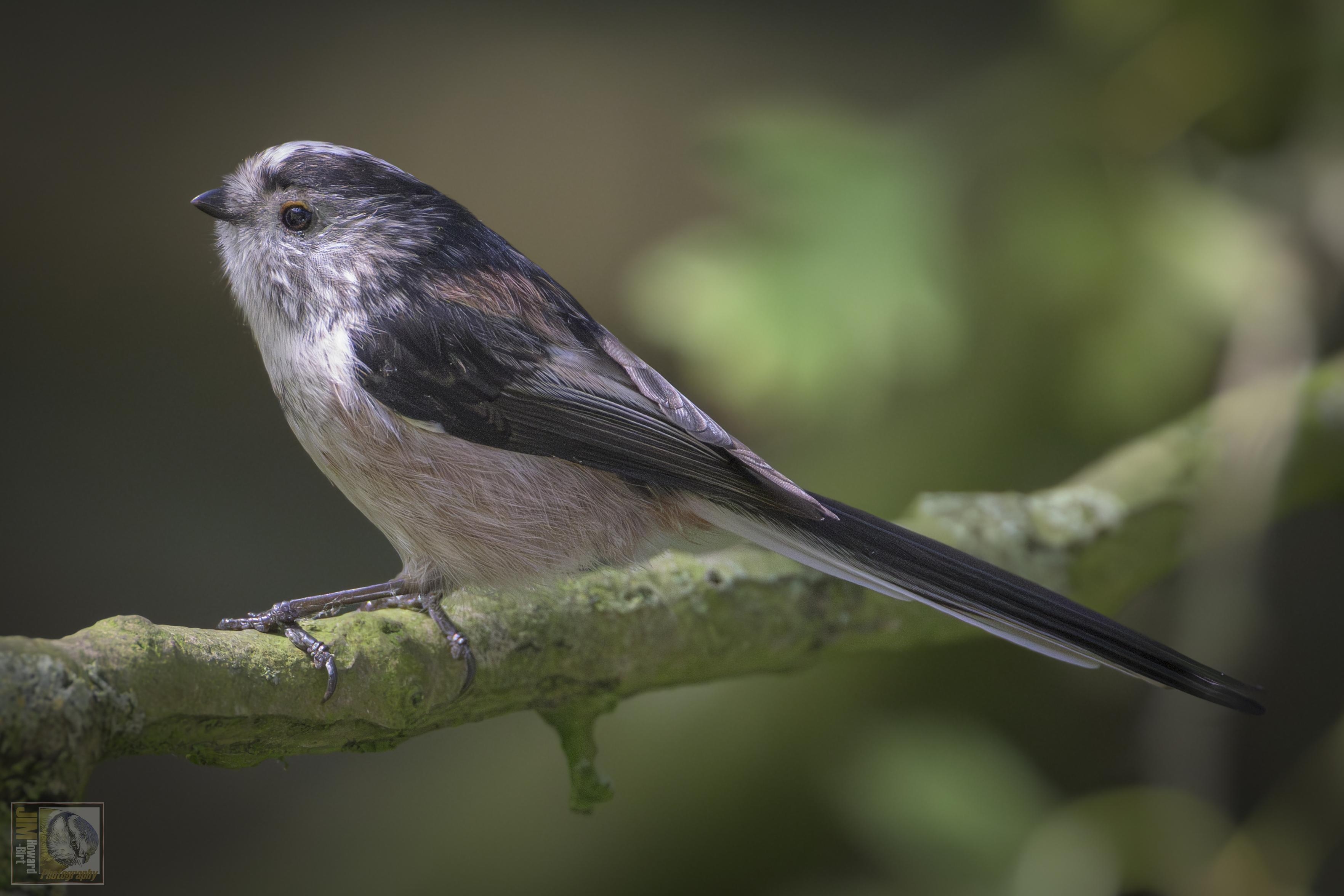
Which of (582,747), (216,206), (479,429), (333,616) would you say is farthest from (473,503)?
(216,206)

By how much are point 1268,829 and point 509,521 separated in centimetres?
203

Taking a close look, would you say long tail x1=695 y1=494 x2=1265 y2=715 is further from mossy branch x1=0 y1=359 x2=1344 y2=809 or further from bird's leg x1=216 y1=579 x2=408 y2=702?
bird's leg x1=216 y1=579 x2=408 y2=702

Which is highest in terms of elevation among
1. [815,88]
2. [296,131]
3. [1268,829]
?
[815,88]

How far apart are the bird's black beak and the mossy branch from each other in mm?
735

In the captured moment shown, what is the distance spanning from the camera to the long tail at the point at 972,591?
1.52m

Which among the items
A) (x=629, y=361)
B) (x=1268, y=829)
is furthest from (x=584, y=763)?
(x=1268, y=829)

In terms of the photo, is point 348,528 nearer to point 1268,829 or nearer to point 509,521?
point 509,521

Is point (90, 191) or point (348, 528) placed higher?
point (90, 191)

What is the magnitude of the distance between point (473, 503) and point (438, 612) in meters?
0.21

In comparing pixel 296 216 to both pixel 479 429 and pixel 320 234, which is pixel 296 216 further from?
pixel 479 429

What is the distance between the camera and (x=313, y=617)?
175cm

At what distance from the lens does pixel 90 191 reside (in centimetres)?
314

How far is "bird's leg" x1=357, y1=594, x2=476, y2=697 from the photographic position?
1.65 m

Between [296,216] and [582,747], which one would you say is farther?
[582,747]
